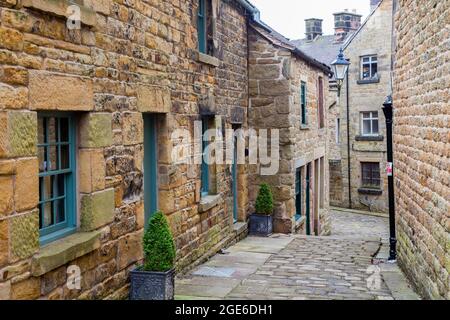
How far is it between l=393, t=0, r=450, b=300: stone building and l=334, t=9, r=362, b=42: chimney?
20478 millimetres

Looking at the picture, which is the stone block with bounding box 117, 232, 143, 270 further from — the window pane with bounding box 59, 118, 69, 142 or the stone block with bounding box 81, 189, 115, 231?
the window pane with bounding box 59, 118, 69, 142

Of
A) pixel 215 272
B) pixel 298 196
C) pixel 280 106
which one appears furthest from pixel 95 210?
pixel 298 196

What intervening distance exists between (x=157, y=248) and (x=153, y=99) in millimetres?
1993

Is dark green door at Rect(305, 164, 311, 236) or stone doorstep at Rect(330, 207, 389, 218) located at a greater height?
dark green door at Rect(305, 164, 311, 236)

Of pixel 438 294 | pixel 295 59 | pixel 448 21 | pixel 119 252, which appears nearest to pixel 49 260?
pixel 119 252

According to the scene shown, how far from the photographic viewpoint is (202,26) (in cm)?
991

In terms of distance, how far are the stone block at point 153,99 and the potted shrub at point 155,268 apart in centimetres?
142

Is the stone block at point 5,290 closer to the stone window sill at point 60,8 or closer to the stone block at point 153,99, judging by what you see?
the stone window sill at point 60,8

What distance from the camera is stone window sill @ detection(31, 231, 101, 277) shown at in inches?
190

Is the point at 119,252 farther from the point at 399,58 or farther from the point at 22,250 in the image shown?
the point at 399,58

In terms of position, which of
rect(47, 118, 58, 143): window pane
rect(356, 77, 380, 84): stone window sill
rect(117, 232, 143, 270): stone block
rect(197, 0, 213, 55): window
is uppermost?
rect(356, 77, 380, 84): stone window sill

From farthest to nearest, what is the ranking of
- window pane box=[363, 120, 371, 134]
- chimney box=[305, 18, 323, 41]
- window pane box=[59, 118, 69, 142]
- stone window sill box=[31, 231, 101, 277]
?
chimney box=[305, 18, 323, 41] → window pane box=[363, 120, 371, 134] → window pane box=[59, 118, 69, 142] → stone window sill box=[31, 231, 101, 277]

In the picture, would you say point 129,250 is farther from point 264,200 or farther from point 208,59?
point 264,200

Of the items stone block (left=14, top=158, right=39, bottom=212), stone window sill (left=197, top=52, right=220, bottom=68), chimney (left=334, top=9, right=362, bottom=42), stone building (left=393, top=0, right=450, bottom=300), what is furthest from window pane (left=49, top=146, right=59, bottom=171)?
chimney (left=334, top=9, right=362, bottom=42)
